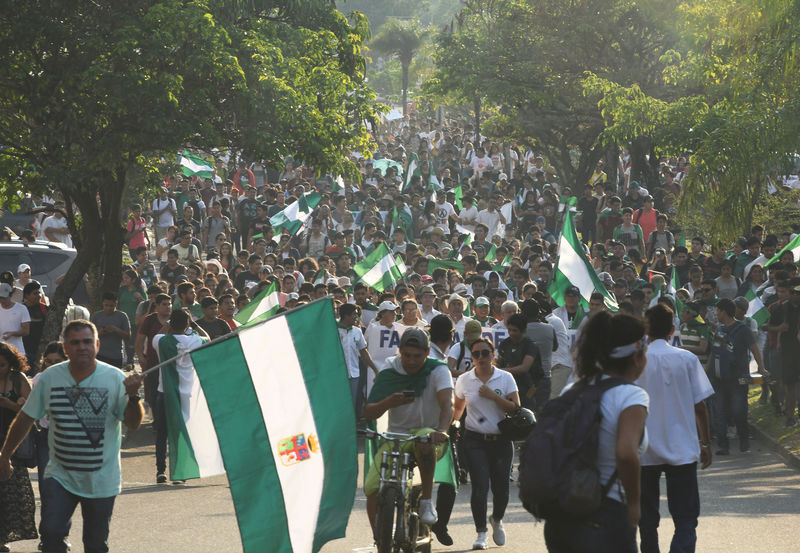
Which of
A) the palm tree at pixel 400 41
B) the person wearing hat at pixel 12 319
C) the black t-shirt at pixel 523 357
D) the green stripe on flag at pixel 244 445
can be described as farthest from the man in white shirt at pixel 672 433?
the palm tree at pixel 400 41

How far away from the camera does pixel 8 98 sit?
16.7 m

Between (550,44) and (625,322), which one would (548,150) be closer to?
(550,44)

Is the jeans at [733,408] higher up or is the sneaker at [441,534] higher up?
the jeans at [733,408]

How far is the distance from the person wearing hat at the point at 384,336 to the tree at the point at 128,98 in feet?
10.7

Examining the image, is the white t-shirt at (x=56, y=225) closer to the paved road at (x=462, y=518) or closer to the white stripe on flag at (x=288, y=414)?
the paved road at (x=462, y=518)

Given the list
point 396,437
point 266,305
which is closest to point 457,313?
point 266,305

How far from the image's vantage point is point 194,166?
34281 mm

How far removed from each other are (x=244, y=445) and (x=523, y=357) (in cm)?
516

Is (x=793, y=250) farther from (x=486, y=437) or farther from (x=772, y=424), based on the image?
(x=486, y=437)

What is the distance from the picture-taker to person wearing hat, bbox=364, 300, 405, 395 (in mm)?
15266

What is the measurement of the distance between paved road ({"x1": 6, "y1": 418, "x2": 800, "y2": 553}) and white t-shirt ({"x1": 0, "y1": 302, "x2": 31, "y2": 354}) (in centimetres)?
225

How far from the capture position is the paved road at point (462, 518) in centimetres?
1011

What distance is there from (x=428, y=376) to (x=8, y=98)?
955 cm

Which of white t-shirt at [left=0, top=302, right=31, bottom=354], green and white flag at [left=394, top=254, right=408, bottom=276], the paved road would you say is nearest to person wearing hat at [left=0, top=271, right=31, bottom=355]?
white t-shirt at [left=0, top=302, right=31, bottom=354]
